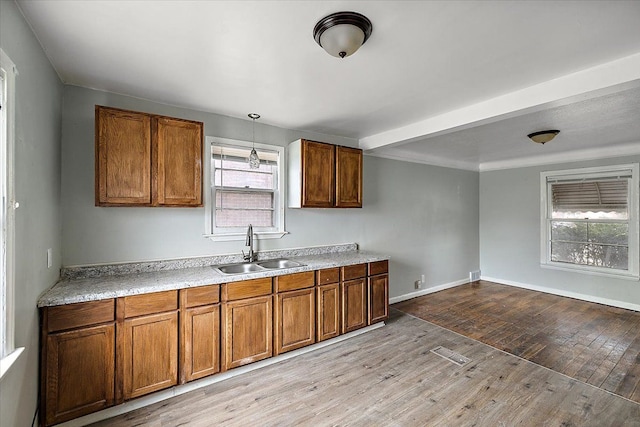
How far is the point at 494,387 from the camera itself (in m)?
2.44

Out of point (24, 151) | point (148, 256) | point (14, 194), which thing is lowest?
point (148, 256)

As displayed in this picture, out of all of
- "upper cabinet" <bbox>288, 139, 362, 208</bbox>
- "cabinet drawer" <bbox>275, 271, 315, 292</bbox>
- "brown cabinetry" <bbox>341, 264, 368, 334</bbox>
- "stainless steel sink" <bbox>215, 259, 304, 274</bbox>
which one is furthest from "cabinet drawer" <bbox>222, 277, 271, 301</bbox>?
"upper cabinet" <bbox>288, 139, 362, 208</bbox>

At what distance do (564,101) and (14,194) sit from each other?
3.67 meters

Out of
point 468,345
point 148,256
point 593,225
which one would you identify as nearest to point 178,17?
point 148,256

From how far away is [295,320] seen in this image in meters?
2.93

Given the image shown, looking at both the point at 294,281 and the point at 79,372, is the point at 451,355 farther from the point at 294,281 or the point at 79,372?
the point at 79,372

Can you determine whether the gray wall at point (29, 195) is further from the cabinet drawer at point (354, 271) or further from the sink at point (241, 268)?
the cabinet drawer at point (354, 271)

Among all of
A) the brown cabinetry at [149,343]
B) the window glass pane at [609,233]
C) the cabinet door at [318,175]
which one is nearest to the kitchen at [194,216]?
the cabinet door at [318,175]

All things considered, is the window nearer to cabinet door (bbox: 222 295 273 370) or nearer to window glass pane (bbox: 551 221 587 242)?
window glass pane (bbox: 551 221 587 242)

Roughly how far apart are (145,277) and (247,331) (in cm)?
99

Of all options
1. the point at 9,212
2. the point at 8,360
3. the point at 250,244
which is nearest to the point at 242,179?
the point at 250,244

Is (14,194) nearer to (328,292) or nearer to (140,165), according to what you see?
(140,165)

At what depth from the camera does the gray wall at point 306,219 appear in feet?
8.07

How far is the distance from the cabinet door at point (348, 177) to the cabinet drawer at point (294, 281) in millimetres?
1029
